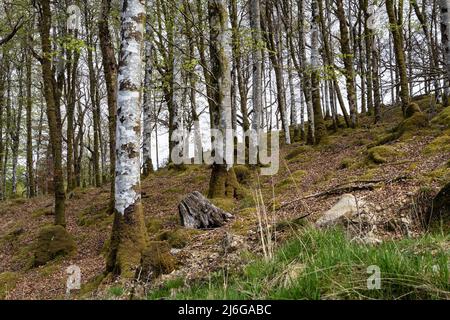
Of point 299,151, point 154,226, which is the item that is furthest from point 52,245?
point 299,151

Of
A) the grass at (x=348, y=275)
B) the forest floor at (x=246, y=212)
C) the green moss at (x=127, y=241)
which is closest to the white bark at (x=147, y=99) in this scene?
the forest floor at (x=246, y=212)

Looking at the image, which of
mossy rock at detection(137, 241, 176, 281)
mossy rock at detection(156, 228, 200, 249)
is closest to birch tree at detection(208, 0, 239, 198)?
mossy rock at detection(156, 228, 200, 249)

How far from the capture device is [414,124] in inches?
445

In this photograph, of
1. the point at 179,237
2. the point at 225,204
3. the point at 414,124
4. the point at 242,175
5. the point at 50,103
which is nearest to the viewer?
the point at 179,237

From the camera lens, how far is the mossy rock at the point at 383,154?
9.34m

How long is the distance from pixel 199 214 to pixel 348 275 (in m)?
5.35

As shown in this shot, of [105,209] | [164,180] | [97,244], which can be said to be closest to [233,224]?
[97,244]

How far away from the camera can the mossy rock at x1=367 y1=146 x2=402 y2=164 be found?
368 inches

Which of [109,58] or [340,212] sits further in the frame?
[109,58]

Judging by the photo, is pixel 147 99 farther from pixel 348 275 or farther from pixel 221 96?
pixel 348 275

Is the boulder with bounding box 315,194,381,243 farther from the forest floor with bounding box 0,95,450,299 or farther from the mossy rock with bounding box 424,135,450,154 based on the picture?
the mossy rock with bounding box 424,135,450,154
